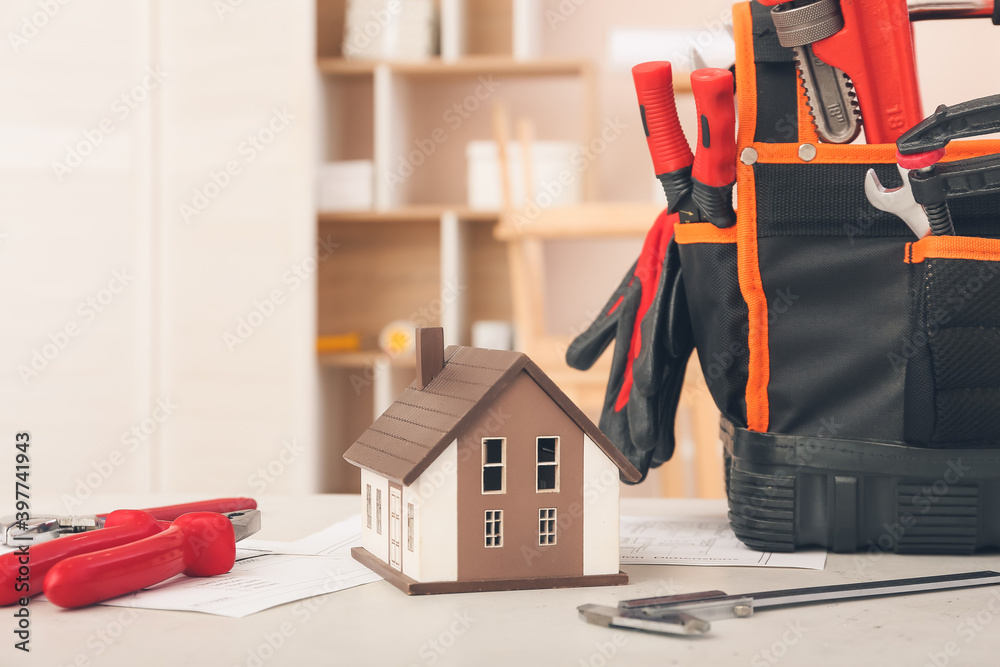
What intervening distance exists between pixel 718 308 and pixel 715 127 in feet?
0.46

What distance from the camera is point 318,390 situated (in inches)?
97.3

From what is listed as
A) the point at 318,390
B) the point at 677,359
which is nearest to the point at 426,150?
the point at 318,390

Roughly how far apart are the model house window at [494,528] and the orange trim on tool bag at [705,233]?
0.28 metres

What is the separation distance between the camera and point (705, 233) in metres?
0.74

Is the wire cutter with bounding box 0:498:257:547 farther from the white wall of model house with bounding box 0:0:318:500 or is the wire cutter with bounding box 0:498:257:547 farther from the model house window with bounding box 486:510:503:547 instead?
the white wall of model house with bounding box 0:0:318:500

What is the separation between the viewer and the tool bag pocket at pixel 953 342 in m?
0.69

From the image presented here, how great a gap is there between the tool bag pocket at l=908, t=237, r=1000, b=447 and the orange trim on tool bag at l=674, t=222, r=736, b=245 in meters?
0.13

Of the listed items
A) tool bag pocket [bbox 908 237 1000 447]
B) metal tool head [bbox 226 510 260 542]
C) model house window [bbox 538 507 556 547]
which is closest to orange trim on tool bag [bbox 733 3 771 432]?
tool bag pocket [bbox 908 237 1000 447]

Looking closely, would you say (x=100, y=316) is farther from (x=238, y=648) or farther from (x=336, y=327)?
(x=238, y=648)

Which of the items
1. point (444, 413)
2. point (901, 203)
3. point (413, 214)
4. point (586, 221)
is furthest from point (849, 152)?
point (413, 214)

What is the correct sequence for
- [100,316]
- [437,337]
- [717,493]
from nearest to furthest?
1. [437,337]
2. [717,493]
3. [100,316]

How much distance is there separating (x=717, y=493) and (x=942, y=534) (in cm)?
130

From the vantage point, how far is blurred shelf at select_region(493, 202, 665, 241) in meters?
2.10

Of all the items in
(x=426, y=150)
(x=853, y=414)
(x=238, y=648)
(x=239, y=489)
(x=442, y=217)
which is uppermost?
(x=426, y=150)
